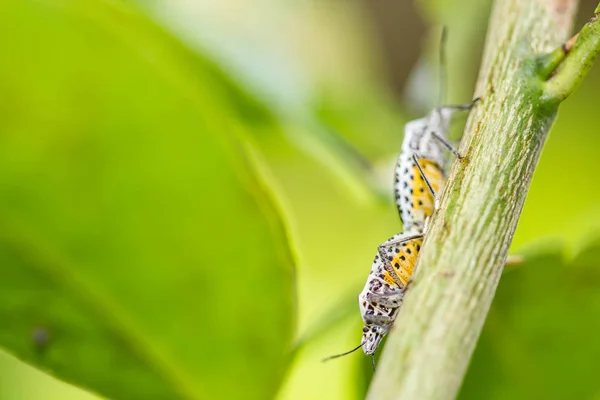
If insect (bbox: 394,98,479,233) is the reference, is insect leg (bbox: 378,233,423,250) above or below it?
below

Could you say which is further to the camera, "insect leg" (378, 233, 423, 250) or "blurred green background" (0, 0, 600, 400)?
"insect leg" (378, 233, 423, 250)

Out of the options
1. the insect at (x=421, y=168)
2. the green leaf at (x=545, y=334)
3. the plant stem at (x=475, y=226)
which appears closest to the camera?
the plant stem at (x=475, y=226)

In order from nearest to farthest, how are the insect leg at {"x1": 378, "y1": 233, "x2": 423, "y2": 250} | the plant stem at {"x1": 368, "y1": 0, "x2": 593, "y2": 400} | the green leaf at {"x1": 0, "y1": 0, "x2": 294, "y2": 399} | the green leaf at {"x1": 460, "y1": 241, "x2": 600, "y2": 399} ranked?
the plant stem at {"x1": 368, "y1": 0, "x2": 593, "y2": 400}
the green leaf at {"x1": 0, "y1": 0, "x2": 294, "y2": 399}
the green leaf at {"x1": 460, "y1": 241, "x2": 600, "y2": 399}
the insect leg at {"x1": 378, "y1": 233, "x2": 423, "y2": 250}

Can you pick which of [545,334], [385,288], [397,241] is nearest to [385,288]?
[385,288]

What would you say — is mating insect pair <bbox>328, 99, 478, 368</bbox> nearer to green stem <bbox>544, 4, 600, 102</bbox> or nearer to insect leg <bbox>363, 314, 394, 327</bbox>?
insect leg <bbox>363, 314, 394, 327</bbox>

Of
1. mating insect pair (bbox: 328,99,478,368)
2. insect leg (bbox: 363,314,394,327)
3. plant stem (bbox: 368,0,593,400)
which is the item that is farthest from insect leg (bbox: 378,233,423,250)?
plant stem (bbox: 368,0,593,400)

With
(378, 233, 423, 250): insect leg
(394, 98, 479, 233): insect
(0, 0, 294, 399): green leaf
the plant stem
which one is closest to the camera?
the plant stem

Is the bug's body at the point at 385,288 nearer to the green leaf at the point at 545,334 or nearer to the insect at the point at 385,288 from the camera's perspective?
the insect at the point at 385,288

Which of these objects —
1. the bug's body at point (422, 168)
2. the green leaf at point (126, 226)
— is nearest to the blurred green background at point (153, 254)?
the green leaf at point (126, 226)
